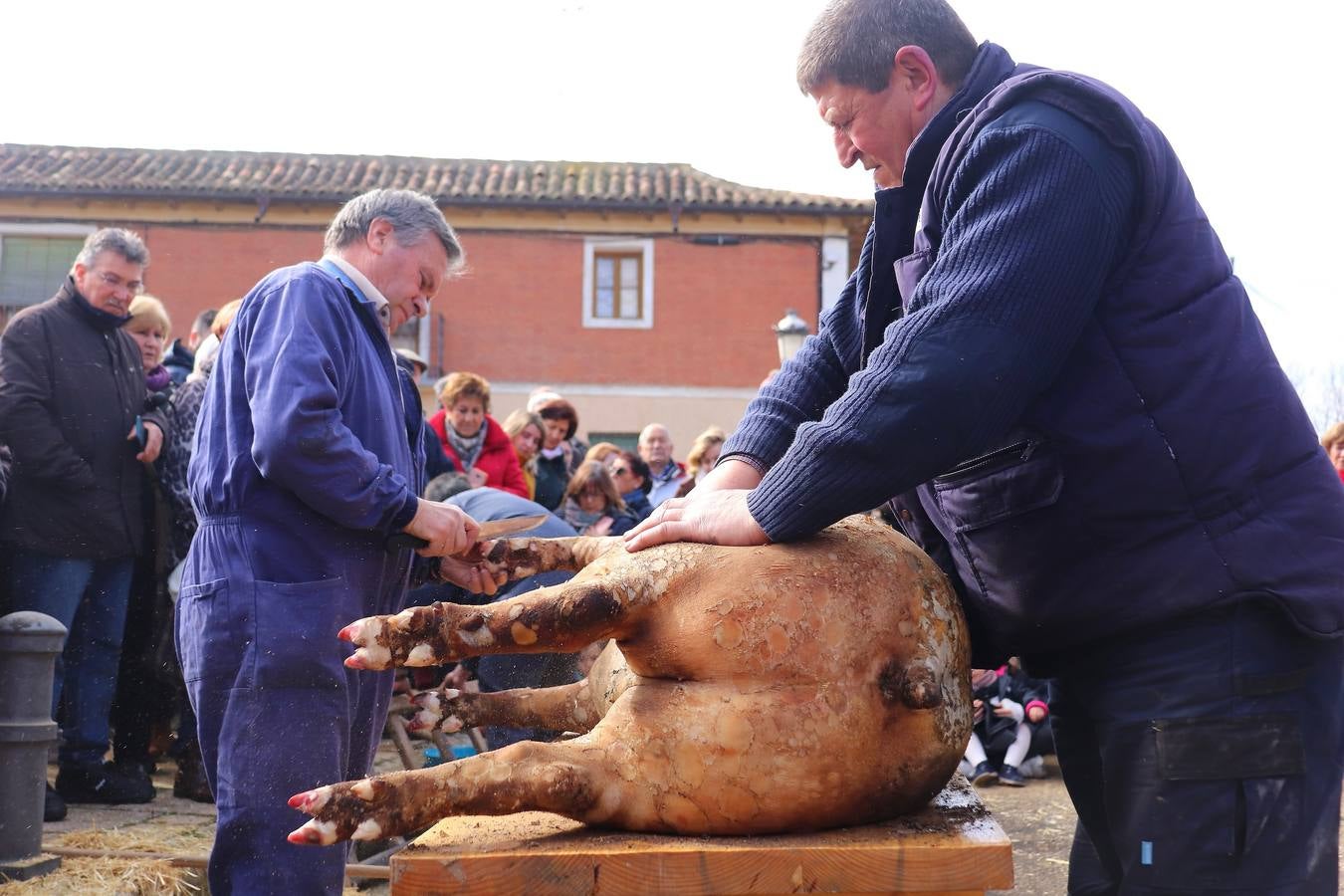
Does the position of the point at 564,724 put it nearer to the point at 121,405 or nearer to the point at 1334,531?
the point at 1334,531

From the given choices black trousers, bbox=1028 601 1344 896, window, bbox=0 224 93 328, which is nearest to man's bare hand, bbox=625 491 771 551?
black trousers, bbox=1028 601 1344 896

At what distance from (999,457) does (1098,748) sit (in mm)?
613

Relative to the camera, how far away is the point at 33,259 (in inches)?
816

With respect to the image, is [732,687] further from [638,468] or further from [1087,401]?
[638,468]

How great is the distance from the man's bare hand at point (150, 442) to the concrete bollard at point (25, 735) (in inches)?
46.0

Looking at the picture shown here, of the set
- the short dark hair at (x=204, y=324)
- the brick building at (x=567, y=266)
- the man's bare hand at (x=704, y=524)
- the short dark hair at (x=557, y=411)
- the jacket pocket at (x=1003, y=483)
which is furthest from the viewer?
the brick building at (x=567, y=266)

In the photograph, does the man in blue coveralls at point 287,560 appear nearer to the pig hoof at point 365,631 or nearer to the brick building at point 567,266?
the pig hoof at point 365,631

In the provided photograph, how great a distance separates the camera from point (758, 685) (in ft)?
7.24

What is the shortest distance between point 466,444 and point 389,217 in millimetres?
3809

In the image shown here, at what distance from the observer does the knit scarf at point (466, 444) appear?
7.30 meters

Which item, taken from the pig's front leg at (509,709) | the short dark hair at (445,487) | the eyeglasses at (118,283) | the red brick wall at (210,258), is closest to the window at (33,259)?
the red brick wall at (210,258)

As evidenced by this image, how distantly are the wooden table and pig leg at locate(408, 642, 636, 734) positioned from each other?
18.3 inches

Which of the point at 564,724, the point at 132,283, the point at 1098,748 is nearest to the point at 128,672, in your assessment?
the point at 132,283

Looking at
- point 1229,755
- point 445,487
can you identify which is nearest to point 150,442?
point 445,487
